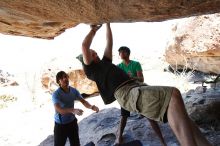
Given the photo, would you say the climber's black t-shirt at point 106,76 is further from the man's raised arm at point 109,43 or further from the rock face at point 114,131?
the rock face at point 114,131

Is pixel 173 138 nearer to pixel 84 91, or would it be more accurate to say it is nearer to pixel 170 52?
pixel 84 91

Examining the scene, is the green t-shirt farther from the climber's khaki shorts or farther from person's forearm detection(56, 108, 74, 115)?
the climber's khaki shorts

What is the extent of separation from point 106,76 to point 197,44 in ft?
18.0

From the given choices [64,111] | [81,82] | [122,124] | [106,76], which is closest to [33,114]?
[81,82]

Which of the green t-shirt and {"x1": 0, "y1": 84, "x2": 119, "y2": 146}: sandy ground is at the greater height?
the green t-shirt

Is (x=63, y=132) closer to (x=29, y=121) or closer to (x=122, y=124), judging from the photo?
(x=122, y=124)

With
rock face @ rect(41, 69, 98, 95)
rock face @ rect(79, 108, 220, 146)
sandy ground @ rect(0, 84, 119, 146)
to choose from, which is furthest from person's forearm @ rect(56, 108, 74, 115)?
rock face @ rect(41, 69, 98, 95)

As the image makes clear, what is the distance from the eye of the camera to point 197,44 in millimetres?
8750

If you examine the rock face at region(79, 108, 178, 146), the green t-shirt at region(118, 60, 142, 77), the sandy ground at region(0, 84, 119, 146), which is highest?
the green t-shirt at region(118, 60, 142, 77)

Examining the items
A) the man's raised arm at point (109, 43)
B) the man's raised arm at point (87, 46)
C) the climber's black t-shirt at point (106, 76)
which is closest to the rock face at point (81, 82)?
the man's raised arm at point (109, 43)

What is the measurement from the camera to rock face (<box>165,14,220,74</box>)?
8086 millimetres

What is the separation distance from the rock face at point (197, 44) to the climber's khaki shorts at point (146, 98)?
16.3 feet

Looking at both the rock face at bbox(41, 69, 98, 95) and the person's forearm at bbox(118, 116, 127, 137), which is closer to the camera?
the person's forearm at bbox(118, 116, 127, 137)

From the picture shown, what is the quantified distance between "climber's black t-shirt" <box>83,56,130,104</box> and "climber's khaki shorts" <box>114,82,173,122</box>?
0.40ft
